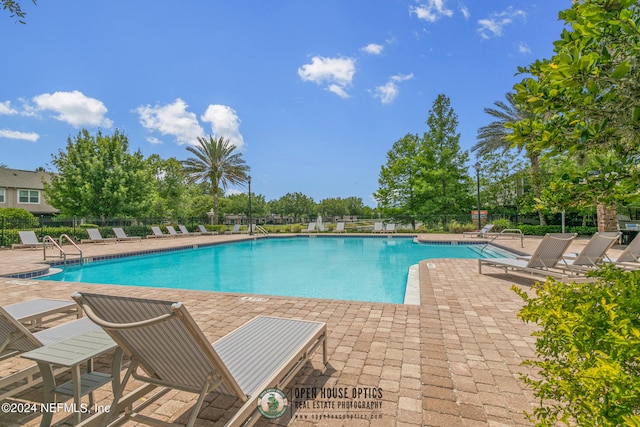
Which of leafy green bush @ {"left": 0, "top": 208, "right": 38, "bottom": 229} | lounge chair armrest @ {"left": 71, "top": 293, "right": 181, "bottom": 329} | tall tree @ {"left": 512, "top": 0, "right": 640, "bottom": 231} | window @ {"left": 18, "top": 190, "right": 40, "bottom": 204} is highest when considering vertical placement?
window @ {"left": 18, "top": 190, "right": 40, "bottom": 204}

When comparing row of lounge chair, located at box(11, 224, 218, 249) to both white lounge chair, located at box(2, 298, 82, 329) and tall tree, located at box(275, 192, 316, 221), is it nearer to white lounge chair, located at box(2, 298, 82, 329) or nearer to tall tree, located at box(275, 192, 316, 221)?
white lounge chair, located at box(2, 298, 82, 329)

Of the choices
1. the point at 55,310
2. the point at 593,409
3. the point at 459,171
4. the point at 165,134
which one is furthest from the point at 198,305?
the point at 165,134

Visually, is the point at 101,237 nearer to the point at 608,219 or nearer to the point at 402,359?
the point at 402,359

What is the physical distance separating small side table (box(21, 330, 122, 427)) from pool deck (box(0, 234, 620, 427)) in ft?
0.93

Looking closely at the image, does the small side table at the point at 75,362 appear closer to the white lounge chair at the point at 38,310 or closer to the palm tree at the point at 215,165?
the white lounge chair at the point at 38,310

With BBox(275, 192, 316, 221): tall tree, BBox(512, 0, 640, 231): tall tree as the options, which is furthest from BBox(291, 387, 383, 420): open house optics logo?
BBox(275, 192, 316, 221): tall tree

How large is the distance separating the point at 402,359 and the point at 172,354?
222 cm

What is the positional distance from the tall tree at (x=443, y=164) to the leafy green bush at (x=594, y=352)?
2494cm

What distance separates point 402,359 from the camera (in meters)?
3.05

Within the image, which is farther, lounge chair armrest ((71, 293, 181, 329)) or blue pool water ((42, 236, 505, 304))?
blue pool water ((42, 236, 505, 304))

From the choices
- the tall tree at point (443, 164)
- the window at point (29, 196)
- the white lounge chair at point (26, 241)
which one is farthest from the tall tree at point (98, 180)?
the tall tree at point (443, 164)

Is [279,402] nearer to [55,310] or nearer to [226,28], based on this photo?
[55,310]

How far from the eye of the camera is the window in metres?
30.0

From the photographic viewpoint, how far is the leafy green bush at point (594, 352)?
0.98 meters
